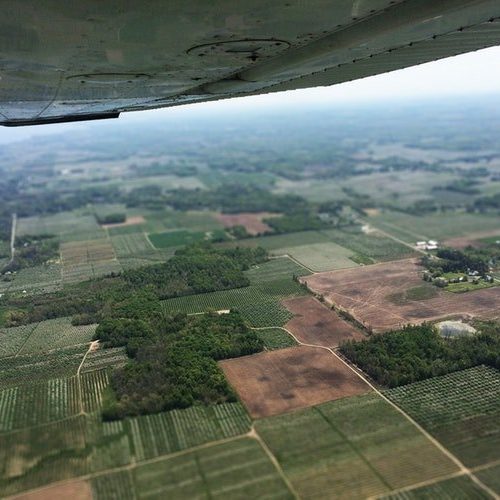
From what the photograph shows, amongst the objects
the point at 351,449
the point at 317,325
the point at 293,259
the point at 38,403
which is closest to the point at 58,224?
the point at 293,259

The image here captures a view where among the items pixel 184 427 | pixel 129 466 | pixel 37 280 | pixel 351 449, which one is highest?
pixel 37 280

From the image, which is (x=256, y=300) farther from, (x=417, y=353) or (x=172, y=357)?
(x=417, y=353)

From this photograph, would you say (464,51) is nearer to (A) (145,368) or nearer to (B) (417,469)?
(B) (417,469)

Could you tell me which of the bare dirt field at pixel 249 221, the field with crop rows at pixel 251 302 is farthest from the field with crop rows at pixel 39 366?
the bare dirt field at pixel 249 221

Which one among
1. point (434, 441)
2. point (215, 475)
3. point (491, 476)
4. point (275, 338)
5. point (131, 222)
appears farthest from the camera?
point (131, 222)

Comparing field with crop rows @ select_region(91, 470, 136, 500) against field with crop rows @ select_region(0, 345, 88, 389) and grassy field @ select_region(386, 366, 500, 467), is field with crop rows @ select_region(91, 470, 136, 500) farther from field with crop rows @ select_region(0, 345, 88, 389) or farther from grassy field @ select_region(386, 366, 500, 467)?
grassy field @ select_region(386, 366, 500, 467)

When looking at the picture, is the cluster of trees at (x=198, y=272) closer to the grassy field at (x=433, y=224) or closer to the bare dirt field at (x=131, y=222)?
the bare dirt field at (x=131, y=222)

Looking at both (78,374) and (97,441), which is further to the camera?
(78,374)

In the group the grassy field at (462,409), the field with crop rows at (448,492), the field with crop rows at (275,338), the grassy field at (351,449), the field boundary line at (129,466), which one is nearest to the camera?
the field with crop rows at (448,492)
